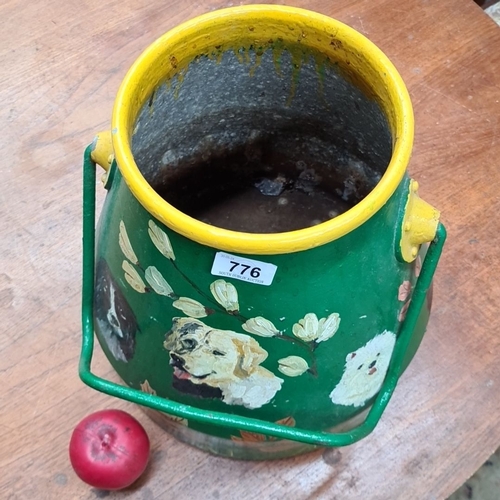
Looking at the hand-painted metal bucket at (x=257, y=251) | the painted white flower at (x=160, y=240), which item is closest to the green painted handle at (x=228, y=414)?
the hand-painted metal bucket at (x=257, y=251)

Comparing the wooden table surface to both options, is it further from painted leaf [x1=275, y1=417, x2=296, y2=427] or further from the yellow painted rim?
the yellow painted rim

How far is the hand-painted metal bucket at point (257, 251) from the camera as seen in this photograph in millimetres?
384

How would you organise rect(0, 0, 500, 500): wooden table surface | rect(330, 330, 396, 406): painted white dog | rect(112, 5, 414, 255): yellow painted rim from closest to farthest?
rect(112, 5, 414, 255): yellow painted rim, rect(330, 330, 396, 406): painted white dog, rect(0, 0, 500, 500): wooden table surface

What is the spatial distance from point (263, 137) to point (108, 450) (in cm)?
26

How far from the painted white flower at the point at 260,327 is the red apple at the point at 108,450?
0.18 m

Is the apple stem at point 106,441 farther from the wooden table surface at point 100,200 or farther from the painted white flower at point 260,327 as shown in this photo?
the painted white flower at point 260,327

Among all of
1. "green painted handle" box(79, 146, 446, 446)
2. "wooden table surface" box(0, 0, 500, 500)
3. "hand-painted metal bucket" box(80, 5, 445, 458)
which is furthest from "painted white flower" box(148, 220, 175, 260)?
"wooden table surface" box(0, 0, 500, 500)

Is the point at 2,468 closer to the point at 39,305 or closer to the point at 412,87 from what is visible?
the point at 39,305

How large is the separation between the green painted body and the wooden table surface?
92 mm

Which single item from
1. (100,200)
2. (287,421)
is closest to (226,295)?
(287,421)

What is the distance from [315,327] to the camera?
0.41 m

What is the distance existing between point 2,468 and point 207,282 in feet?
0.93

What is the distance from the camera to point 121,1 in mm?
759

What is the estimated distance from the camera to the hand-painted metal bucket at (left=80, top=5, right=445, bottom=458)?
38 cm
